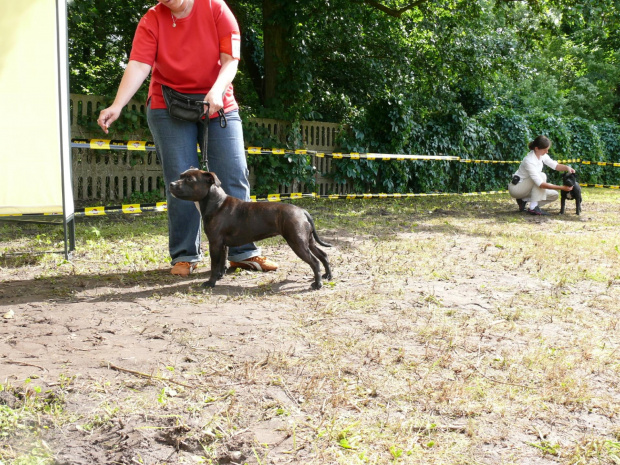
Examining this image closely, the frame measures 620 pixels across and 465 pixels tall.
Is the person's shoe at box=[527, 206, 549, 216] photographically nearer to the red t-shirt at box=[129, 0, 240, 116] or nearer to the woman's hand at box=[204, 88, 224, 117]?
the red t-shirt at box=[129, 0, 240, 116]

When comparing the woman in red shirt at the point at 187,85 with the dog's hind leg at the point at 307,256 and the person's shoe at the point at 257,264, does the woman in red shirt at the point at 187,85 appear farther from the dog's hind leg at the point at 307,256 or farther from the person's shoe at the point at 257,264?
the dog's hind leg at the point at 307,256

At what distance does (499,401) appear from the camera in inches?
107

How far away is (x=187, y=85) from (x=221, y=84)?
0.37m

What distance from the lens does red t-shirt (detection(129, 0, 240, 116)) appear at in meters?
4.80

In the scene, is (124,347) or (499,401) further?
(124,347)

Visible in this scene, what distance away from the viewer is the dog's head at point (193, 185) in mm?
4633

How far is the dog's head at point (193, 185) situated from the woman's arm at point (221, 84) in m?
0.47

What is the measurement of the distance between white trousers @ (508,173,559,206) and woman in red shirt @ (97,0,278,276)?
7337mm

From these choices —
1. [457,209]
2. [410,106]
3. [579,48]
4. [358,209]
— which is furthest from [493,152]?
[579,48]

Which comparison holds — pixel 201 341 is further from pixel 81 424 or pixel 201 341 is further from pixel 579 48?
pixel 579 48

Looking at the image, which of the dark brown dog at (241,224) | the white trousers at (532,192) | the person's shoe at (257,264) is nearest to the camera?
the dark brown dog at (241,224)

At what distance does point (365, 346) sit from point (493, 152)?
16292 mm

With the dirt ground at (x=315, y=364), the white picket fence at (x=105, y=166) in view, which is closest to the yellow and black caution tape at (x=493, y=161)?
the white picket fence at (x=105, y=166)

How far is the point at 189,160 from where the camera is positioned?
5141 mm
